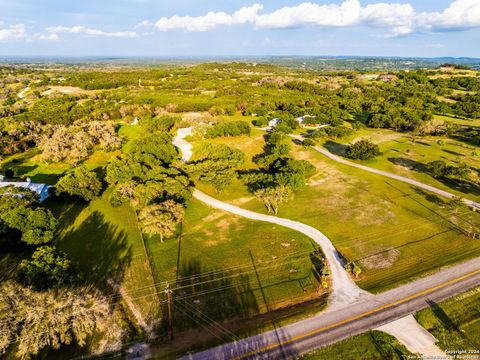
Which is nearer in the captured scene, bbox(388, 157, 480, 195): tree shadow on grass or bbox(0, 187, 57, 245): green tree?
bbox(0, 187, 57, 245): green tree

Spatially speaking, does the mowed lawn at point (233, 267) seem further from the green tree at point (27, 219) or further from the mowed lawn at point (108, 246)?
the green tree at point (27, 219)

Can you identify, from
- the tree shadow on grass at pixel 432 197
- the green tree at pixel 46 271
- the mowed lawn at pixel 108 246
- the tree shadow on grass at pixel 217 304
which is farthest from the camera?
the tree shadow on grass at pixel 432 197

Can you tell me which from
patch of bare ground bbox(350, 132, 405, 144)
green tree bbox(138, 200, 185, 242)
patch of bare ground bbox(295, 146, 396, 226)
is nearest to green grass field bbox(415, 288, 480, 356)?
patch of bare ground bbox(295, 146, 396, 226)

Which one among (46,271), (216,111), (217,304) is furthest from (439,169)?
(216,111)

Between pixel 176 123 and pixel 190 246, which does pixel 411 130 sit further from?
pixel 190 246

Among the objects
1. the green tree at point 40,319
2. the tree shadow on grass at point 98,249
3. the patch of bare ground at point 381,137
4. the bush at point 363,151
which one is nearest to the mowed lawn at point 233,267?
the tree shadow on grass at point 98,249

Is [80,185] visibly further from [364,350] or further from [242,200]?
[364,350]

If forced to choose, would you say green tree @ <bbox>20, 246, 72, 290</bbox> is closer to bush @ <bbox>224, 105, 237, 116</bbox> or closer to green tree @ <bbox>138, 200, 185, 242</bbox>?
green tree @ <bbox>138, 200, 185, 242</bbox>
